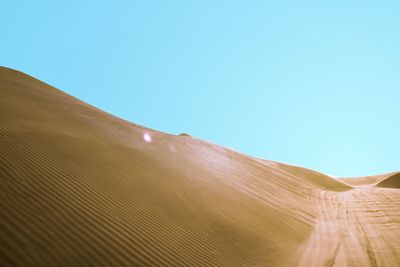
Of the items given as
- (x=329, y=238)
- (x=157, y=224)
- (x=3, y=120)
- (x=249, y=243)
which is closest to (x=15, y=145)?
(x=3, y=120)

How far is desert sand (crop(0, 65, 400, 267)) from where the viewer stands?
3.66m

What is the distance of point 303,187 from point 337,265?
9151 millimetres

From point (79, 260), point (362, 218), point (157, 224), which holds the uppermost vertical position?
point (362, 218)

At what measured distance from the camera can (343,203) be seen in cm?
1192

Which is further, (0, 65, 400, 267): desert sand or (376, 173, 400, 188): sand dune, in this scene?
(376, 173, 400, 188): sand dune

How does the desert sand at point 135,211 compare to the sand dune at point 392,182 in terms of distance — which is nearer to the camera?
the desert sand at point 135,211

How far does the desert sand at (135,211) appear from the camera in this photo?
3.66m

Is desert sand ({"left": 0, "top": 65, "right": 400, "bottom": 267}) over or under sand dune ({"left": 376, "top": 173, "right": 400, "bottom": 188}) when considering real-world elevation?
under

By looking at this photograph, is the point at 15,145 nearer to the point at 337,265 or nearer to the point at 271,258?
the point at 271,258

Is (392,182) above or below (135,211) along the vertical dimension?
above

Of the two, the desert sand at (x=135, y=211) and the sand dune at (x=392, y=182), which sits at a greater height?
the sand dune at (x=392, y=182)

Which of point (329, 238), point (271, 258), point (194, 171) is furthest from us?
point (194, 171)

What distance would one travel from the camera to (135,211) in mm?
4926

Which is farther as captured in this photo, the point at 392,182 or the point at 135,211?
the point at 392,182
